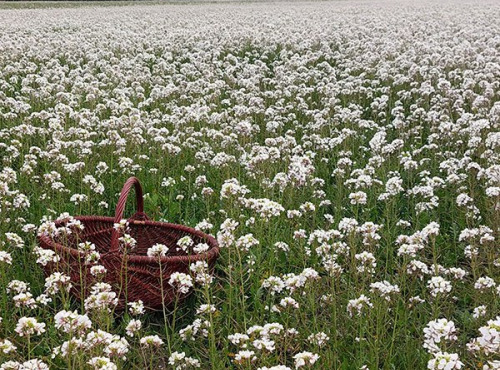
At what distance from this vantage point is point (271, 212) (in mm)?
4289

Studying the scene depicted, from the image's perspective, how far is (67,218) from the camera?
455 centimetres

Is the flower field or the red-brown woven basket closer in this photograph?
the flower field

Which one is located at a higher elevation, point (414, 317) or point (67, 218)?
point (67, 218)

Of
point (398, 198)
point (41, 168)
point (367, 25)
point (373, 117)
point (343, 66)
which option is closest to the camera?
point (398, 198)

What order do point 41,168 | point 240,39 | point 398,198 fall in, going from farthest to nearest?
point 240,39 → point 41,168 → point 398,198

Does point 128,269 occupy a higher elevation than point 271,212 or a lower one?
lower

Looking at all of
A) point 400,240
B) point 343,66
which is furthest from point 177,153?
point 343,66

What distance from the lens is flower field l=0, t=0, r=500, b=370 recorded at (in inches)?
149

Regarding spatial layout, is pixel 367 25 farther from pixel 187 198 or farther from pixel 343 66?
pixel 187 198

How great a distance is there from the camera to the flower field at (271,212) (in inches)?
149

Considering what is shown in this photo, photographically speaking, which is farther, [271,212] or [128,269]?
[128,269]

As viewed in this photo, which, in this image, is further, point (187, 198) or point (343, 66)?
point (343, 66)

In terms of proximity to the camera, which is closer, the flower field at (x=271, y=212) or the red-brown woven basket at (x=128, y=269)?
the flower field at (x=271, y=212)

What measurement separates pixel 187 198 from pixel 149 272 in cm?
240
